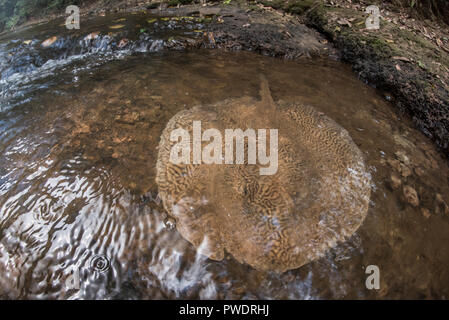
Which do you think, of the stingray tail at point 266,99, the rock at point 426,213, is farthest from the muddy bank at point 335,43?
the stingray tail at point 266,99

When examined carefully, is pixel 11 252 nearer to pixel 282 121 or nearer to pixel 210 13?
pixel 282 121

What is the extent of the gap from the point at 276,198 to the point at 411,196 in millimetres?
1402

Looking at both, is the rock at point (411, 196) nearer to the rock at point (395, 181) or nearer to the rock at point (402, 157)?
the rock at point (395, 181)

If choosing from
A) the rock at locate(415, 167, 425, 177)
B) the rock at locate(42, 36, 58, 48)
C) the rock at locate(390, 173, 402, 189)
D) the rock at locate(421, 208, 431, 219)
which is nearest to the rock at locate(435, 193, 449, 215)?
the rock at locate(421, 208, 431, 219)

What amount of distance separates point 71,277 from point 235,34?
16.6 feet

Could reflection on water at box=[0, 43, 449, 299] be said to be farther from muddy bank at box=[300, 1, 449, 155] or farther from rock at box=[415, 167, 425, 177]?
muddy bank at box=[300, 1, 449, 155]

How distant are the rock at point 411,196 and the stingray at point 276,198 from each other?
0.38 metres

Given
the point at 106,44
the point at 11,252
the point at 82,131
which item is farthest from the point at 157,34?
the point at 11,252

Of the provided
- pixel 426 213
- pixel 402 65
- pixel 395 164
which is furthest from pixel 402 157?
pixel 402 65

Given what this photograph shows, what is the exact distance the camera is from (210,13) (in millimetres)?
6195

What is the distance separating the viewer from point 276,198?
2.29 meters

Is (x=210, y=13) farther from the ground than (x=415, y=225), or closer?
farther from the ground

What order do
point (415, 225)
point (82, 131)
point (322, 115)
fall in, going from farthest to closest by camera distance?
point (322, 115) < point (82, 131) < point (415, 225)

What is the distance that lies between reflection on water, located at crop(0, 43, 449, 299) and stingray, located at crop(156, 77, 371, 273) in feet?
0.35
